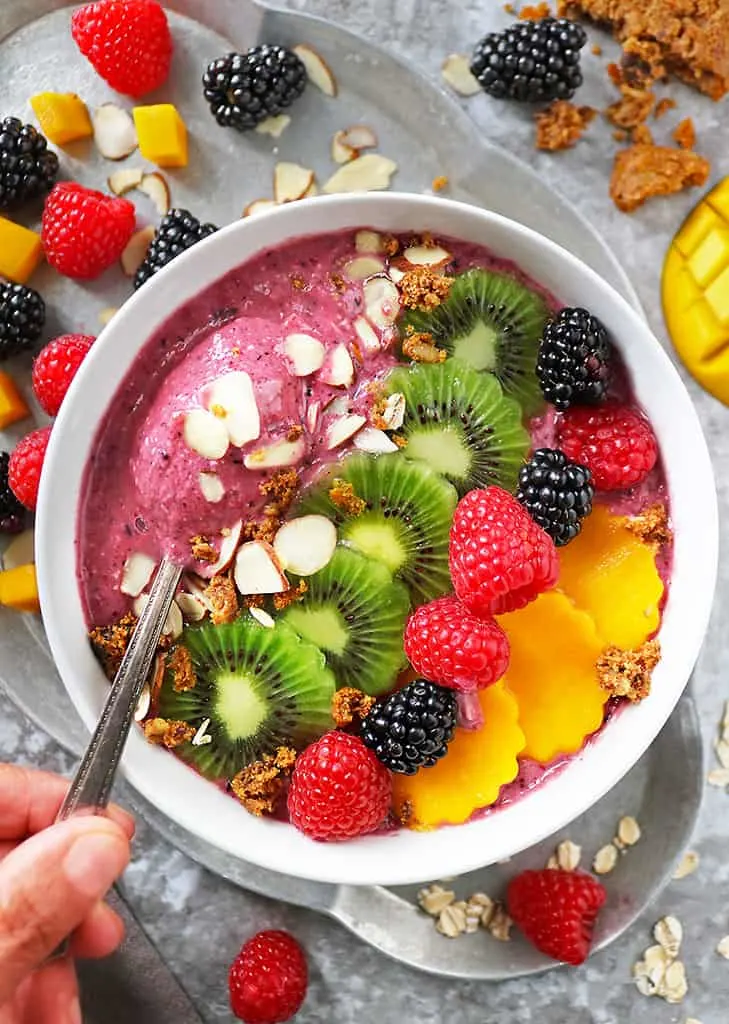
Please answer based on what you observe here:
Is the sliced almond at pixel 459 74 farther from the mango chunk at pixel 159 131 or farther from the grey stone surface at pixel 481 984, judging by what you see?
the mango chunk at pixel 159 131

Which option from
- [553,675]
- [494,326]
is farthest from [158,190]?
A: [553,675]

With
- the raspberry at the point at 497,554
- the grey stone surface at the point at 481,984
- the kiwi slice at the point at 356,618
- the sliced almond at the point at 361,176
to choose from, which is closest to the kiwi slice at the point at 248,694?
the kiwi slice at the point at 356,618

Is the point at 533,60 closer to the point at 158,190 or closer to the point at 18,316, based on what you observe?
the point at 158,190

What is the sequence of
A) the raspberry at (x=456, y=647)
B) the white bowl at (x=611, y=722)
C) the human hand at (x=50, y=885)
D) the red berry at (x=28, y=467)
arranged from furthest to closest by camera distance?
the red berry at (x=28, y=467) → the white bowl at (x=611, y=722) → the raspberry at (x=456, y=647) → the human hand at (x=50, y=885)

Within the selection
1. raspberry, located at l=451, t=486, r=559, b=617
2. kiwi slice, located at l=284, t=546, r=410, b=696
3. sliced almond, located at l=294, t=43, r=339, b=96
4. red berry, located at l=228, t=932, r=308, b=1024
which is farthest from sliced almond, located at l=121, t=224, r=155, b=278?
red berry, located at l=228, t=932, r=308, b=1024

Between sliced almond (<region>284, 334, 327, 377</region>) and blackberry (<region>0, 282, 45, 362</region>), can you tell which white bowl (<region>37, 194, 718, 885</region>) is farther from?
blackberry (<region>0, 282, 45, 362</region>)

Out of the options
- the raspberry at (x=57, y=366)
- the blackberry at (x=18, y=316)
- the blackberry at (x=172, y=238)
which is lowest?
the raspberry at (x=57, y=366)
